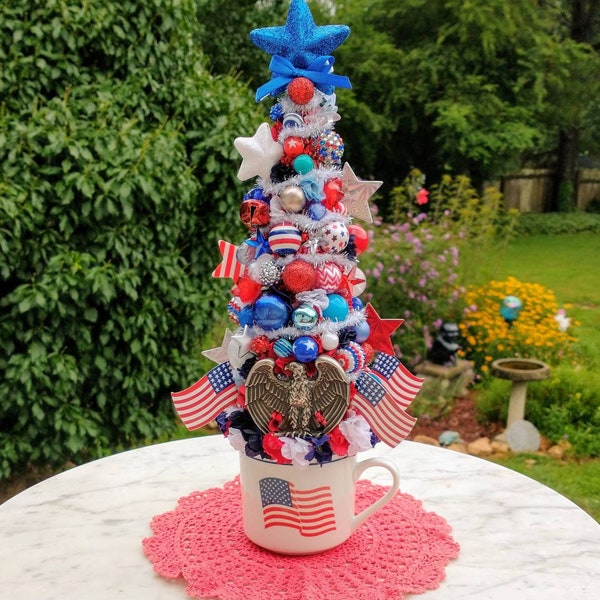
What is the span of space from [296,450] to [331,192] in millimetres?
547

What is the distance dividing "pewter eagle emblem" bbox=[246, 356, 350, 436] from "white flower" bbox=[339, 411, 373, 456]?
0.03 metres

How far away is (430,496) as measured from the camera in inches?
71.0

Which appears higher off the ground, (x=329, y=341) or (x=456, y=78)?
(x=456, y=78)

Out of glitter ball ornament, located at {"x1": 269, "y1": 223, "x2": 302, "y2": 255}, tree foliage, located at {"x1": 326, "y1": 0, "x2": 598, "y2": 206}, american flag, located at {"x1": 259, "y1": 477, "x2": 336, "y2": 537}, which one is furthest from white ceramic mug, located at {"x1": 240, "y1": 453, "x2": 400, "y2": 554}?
tree foliage, located at {"x1": 326, "y1": 0, "x2": 598, "y2": 206}

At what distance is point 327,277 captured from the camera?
1.45 metres

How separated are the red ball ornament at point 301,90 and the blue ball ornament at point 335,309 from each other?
417 mm

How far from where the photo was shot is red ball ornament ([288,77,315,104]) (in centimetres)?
144

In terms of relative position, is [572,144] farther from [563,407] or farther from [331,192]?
[331,192]

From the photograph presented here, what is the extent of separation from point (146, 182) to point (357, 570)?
2090 millimetres

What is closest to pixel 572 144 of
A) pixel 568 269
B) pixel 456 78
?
pixel 456 78

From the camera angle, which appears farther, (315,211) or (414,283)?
(414,283)

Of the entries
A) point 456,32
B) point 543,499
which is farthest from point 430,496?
point 456,32

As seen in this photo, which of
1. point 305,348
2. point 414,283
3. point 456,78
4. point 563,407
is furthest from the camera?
point 456,78

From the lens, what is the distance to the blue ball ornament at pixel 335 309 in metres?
1.44
